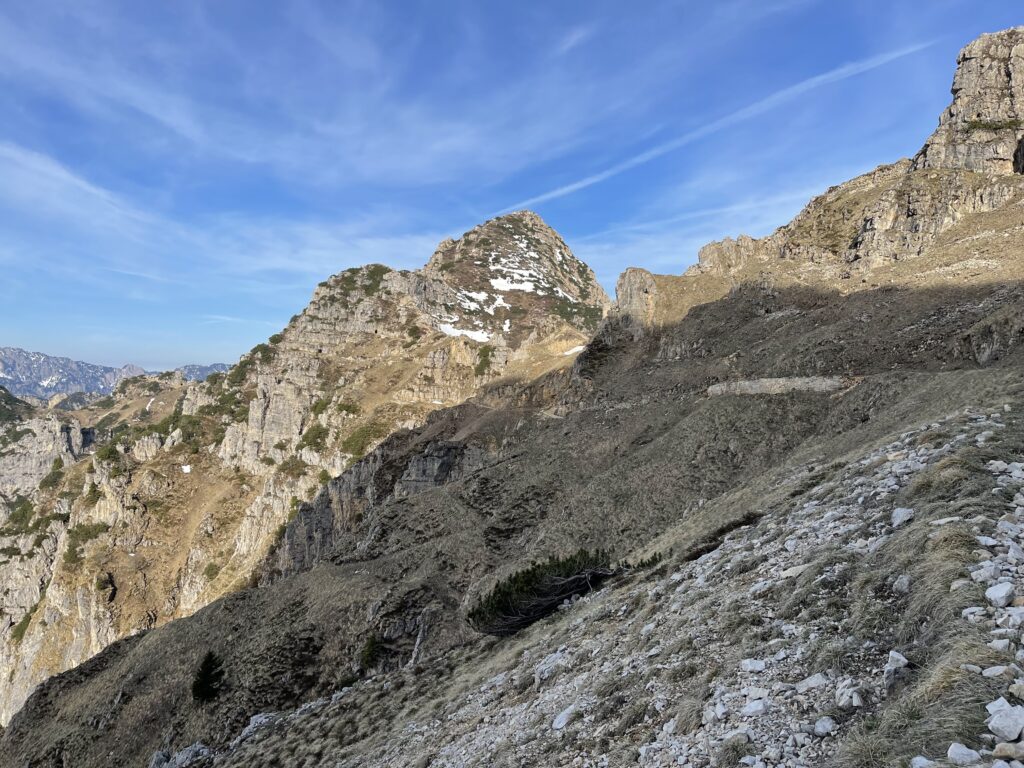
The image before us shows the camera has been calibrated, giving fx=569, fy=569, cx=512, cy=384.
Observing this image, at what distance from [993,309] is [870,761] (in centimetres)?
4210

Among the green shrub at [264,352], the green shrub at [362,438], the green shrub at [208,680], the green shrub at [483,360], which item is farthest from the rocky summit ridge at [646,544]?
the green shrub at [264,352]

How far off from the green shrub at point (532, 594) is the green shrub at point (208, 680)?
2073 cm

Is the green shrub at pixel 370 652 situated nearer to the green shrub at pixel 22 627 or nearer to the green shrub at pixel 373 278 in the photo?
the green shrub at pixel 22 627

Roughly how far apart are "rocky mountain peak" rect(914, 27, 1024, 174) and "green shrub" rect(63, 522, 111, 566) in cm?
14450

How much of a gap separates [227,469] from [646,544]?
11178 centimetres

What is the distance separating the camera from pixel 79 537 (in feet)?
350

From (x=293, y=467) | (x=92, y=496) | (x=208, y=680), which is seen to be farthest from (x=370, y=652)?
(x=92, y=496)

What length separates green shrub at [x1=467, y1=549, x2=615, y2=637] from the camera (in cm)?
2250

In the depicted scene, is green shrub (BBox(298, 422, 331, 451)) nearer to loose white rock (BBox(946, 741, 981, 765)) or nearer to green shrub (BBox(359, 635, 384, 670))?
green shrub (BBox(359, 635, 384, 670))

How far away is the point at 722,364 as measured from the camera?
50.0m

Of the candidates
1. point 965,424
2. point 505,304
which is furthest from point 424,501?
point 505,304

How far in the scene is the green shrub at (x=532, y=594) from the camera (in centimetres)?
2250

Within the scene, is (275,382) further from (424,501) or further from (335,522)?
(424,501)

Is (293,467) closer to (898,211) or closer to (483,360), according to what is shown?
(483,360)
